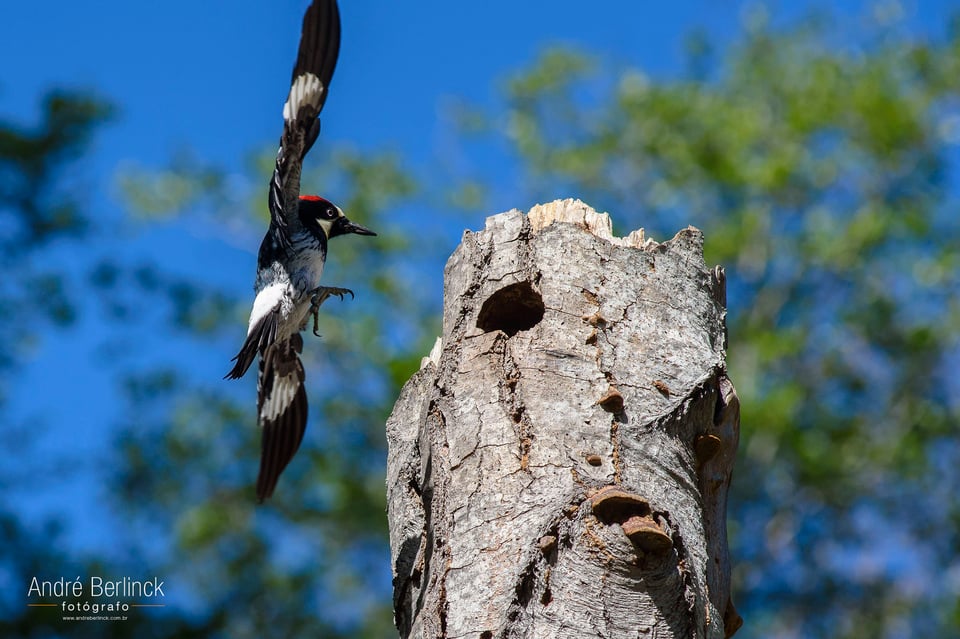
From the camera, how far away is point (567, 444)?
2648mm

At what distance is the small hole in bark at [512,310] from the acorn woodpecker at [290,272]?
1426 mm

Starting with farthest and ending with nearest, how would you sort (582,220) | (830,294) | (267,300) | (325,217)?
(830,294) → (325,217) → (267,300) → (582,220)

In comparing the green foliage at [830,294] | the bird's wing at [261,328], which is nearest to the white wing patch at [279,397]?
the bird's wing at [261,328]

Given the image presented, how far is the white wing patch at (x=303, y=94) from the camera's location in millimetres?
4090

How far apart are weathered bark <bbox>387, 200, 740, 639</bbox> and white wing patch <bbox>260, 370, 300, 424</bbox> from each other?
Result: 1505 mm

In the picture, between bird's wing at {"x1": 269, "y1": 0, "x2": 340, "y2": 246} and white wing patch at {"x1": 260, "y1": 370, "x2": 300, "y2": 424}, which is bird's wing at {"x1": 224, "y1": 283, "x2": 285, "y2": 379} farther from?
bird's wing at {"x1": 269, "y1": 0, "x2": 340, "y2": 246}

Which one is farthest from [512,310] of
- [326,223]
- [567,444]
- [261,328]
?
[326,223]

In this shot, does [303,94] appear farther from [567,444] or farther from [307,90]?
[567,444]

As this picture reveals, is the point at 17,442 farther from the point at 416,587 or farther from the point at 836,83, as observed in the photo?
the point at 836,83

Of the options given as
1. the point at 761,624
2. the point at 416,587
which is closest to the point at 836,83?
the point at 761,624

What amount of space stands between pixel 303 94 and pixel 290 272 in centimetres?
107

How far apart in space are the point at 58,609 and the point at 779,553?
7.05 m

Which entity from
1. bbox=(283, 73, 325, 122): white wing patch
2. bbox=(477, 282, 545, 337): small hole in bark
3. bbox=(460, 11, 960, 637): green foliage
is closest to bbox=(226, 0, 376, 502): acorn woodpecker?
bbox=(283, 73, 325, 122): white wing patch

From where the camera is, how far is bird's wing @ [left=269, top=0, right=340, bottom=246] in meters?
3.96
